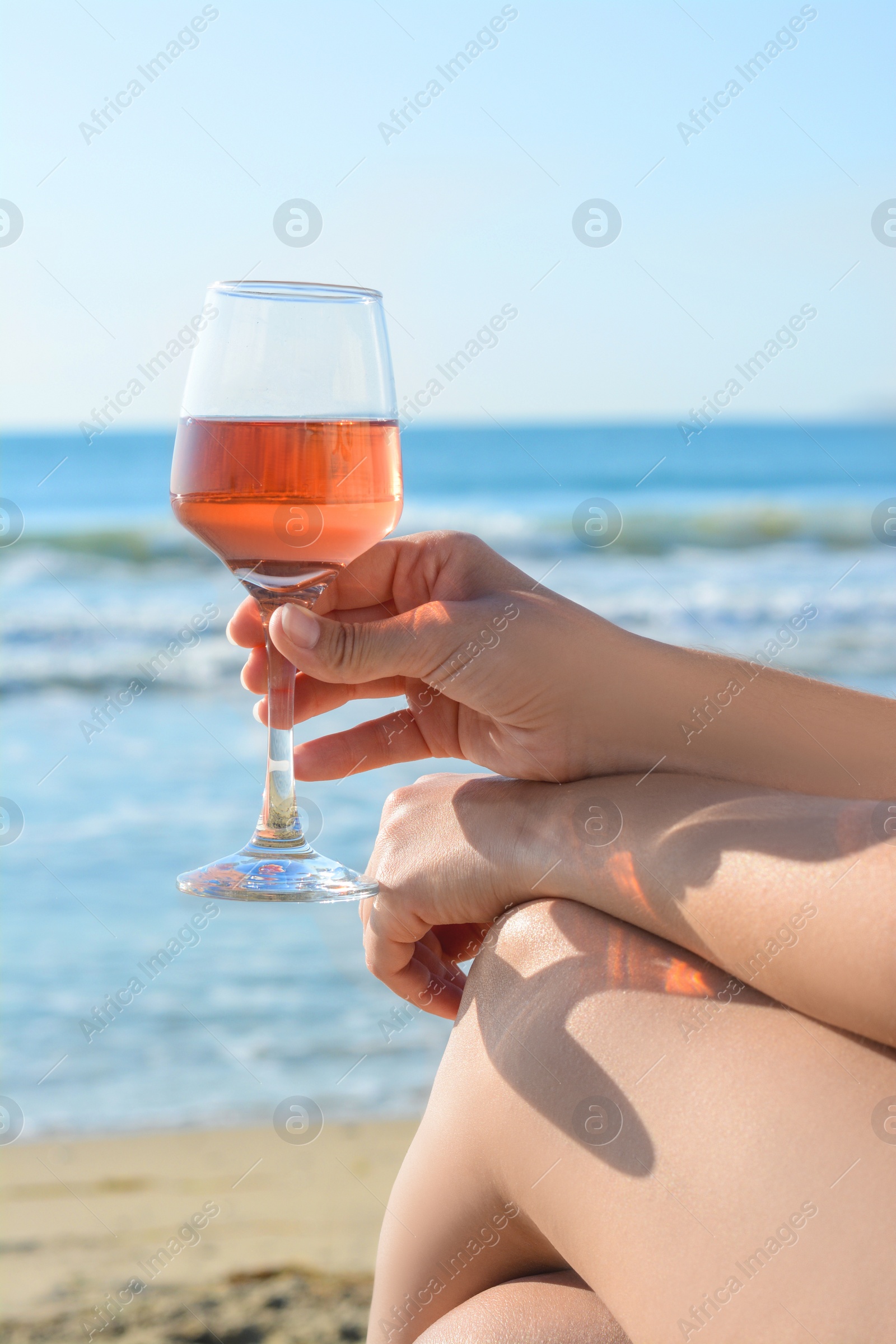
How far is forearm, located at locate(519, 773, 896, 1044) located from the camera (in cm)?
109

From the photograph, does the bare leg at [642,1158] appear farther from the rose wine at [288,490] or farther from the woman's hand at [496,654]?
the rose wine at [288,490]

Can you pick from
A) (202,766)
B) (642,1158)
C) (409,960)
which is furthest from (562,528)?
(642,1158)

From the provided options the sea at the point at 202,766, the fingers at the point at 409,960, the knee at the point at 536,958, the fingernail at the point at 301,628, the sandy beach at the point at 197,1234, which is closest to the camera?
the knee at the point at 536,958

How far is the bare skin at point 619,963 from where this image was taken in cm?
108

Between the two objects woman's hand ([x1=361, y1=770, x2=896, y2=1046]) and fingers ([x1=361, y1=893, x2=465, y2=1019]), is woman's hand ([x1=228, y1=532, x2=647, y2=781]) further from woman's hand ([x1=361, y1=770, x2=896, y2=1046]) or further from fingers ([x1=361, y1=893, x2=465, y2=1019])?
fingers ([x1=361, y1=893, x2=465, y2=1019])

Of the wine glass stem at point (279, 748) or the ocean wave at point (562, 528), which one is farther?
the ocean wave at point (562, 528)

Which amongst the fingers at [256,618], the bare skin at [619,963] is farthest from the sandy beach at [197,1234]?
the fingers at [256,618]

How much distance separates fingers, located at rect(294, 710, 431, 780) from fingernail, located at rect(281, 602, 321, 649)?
388 mm

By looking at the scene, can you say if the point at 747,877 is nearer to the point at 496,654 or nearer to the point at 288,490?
the point at 496,654

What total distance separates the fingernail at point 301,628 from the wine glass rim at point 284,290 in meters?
0.36

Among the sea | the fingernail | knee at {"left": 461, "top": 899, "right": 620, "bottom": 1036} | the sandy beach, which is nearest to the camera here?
knee at {"left": 461, "top": 899, "right": 620, "bottom": 1036}

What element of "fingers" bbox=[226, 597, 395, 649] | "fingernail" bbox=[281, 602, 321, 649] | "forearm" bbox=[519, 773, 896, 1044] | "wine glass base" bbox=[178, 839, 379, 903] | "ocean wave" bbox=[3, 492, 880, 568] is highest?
"forearm" bbox=[519, 773, 896, 1044]

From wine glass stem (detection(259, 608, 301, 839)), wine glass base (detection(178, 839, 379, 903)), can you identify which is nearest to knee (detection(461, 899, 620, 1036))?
wine glass base (detection(178, 839, 379, 903))

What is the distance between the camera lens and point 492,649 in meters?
1.46
